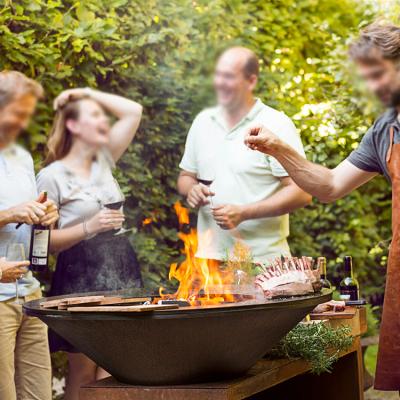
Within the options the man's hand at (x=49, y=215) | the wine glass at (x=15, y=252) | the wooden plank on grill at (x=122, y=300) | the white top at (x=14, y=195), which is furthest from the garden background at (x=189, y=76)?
the wooden plank on grill at (x=122, y=300)

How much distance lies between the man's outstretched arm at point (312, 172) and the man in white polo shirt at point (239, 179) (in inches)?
24.2

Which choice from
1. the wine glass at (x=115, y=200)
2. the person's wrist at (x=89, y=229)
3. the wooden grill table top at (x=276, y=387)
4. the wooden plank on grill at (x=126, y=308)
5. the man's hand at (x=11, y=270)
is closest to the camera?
the wooden plank on grill at (x=126, y=308)

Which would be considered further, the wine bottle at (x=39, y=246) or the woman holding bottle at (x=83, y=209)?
the woman holding bottle at (x=83, y=209)

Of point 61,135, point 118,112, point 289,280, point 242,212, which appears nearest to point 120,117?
point 118,112

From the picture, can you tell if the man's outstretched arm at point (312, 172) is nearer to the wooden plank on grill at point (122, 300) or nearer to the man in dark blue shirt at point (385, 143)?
the man in dark blue shirt at point (385, 143)

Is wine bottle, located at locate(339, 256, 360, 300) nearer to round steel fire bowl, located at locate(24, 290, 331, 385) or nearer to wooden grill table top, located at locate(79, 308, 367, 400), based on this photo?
wooden grill table top, located at locate(79, 308, 367, 400)

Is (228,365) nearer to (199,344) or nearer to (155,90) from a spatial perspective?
(199,344)

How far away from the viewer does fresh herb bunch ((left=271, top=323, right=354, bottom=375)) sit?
2686 mm

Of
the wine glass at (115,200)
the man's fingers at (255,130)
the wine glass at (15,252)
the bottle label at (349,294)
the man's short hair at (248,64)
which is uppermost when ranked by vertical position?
the man's short hair at (248,64)

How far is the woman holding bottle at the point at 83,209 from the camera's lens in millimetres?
3432

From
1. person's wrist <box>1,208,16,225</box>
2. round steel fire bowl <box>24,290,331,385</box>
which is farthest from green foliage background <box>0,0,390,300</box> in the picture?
round steel fire bowl <box>24,290,331,385</box>

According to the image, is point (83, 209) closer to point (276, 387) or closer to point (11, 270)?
point (11, 270)

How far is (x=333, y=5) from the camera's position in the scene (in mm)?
5781

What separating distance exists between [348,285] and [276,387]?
1.83 ft
